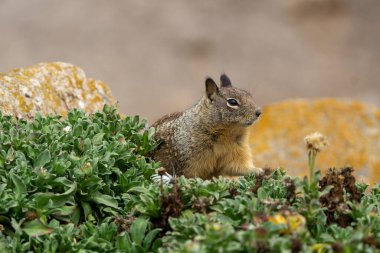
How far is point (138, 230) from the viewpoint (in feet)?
19.6

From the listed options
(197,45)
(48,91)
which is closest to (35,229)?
(48,91)

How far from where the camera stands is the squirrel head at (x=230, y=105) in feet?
29.1

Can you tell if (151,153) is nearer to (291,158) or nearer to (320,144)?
(320,144)

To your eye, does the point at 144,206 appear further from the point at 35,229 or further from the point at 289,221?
the point at 289,221

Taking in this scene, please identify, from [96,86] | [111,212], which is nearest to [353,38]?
[96,86]

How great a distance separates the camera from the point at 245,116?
29.0 feet

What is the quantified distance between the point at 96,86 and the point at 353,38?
11150 mm

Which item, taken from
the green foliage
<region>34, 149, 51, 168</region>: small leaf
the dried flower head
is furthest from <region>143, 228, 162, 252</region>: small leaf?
the dried flower head

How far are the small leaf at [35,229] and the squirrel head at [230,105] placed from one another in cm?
332

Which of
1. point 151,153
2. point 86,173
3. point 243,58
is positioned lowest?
point 86,173

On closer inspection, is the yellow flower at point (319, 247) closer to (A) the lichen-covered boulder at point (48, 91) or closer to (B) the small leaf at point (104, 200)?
(B) the small leaf at point (104, 200)

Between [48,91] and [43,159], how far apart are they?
2.68m

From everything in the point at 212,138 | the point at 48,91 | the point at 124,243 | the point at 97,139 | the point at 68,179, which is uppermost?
the point at 48,91

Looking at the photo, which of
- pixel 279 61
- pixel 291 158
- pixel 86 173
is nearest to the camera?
pixel 86 173
